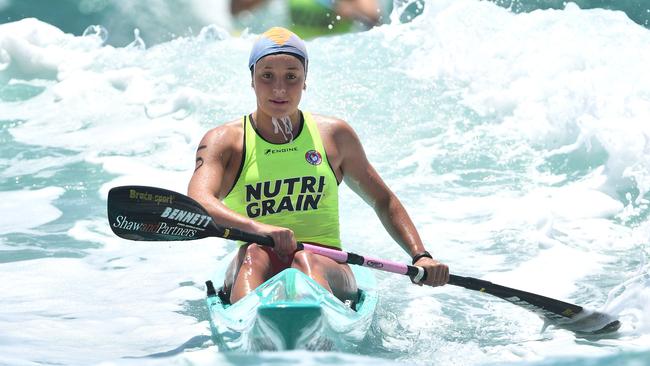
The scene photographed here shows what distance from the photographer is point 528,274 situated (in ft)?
→ 18.1

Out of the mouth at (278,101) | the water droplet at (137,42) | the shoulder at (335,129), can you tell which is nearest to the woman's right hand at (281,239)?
the mouth at (278,101)

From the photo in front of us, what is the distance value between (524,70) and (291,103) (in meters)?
5.50

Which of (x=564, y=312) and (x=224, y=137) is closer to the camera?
(x=224, y=137)

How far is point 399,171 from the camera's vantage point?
7.56m

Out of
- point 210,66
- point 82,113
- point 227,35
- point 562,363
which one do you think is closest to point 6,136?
point 82,113

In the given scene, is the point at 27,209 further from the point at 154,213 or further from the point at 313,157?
the point at 313,157

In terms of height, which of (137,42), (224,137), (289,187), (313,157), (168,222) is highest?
(137,42)

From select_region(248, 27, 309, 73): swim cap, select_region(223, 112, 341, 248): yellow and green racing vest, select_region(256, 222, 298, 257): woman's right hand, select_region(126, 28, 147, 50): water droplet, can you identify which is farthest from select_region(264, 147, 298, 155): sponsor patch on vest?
select_region(126, 28, 147, 50): water droplet

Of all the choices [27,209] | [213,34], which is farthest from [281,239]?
[213,34]

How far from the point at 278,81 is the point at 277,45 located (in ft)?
0.50

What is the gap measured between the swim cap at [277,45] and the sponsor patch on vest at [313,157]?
1.39 ft

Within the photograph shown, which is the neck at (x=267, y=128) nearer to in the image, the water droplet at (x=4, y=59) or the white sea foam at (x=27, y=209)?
the white sea foam at (x=27, y=209)

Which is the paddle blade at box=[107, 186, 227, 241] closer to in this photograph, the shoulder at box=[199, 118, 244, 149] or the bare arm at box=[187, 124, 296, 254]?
the bare arm at box=[187, 124, 296, 254]

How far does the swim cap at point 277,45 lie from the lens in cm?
400
